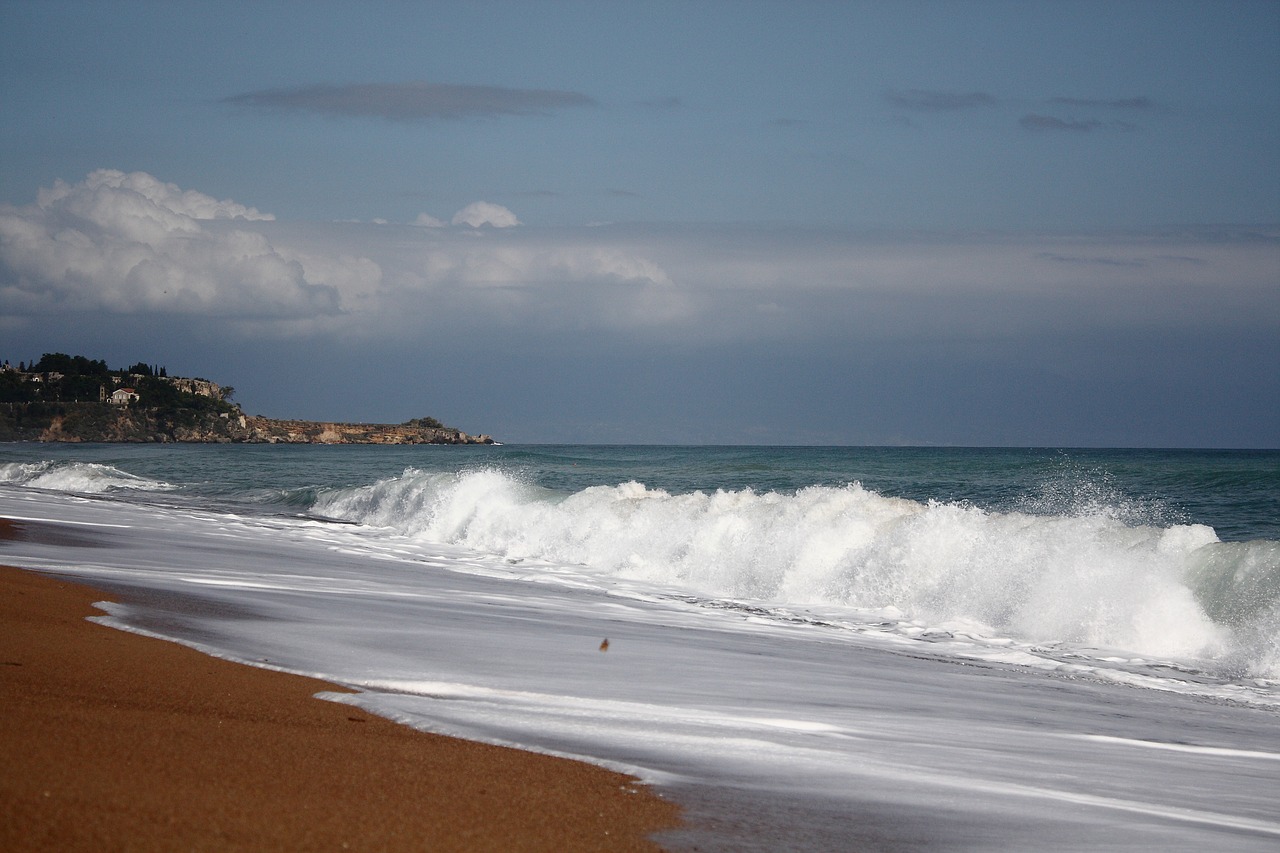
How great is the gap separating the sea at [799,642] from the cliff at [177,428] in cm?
10086

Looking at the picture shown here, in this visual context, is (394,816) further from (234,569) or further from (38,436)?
(38,436)

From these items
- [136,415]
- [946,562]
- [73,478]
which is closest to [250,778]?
[946,562]

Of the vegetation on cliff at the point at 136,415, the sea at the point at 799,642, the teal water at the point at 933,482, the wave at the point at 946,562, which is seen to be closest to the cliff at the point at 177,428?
the vegetation on cliff at the point at 136,415

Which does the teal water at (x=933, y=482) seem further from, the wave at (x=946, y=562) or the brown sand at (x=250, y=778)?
the brown sand at (x=250, y=778)

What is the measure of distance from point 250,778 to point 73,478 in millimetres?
35236

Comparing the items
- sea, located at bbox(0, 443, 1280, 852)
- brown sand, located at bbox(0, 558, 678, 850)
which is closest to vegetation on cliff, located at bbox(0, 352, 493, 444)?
sea, located at bbox(0, 443, 1280, 852)

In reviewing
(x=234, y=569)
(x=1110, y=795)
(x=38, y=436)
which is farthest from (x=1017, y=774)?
(x=38, y=436)

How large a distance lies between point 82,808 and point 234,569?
9.83 meters

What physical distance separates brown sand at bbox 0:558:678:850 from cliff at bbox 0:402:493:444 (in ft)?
395

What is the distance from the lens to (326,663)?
22.2ft

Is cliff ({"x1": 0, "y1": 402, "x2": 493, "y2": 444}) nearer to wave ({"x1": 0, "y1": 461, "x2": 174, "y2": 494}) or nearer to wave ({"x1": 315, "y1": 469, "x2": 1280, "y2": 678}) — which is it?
wave ({"x1": 0, "y1": 461, "x2": 174, "y2": 494})

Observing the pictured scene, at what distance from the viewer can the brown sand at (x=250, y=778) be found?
10.0 feet

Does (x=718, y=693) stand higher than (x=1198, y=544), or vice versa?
(x=1198, y=544)

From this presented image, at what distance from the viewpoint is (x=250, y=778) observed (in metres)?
3.63
